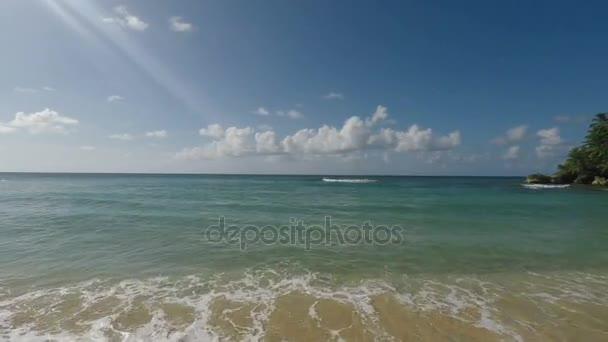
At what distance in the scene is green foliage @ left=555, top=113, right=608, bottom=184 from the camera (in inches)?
2110

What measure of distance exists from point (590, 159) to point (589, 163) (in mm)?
1179

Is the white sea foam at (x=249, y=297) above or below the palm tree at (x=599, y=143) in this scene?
below

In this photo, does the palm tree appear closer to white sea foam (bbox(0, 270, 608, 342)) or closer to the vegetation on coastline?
the vegetation on coastline

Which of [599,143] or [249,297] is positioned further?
[599,143]

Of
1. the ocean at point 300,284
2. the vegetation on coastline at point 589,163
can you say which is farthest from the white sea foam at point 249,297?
the vegetation on coastline at point 589,163

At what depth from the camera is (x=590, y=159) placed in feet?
183

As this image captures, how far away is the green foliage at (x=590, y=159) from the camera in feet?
176

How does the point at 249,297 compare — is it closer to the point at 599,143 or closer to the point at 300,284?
the point at 300,284

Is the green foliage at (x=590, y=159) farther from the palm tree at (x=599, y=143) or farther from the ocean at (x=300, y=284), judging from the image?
the ocean at (x=300, y=284)

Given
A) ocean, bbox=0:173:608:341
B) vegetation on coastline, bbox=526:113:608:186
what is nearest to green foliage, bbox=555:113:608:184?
vegetation on coastline, bbox=526:113:608:186

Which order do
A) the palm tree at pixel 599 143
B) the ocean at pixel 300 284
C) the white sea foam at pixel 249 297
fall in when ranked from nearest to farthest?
the white sea foam at pixel 249 297 → the ocean at pixel 300 284 → the palm tree at pixel 599 143

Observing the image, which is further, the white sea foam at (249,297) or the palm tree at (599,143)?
the palm tree at (599,143)

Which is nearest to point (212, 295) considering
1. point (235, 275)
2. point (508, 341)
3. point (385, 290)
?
point (235, 275)

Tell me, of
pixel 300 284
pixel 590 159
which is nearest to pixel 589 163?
pixel 590 159
